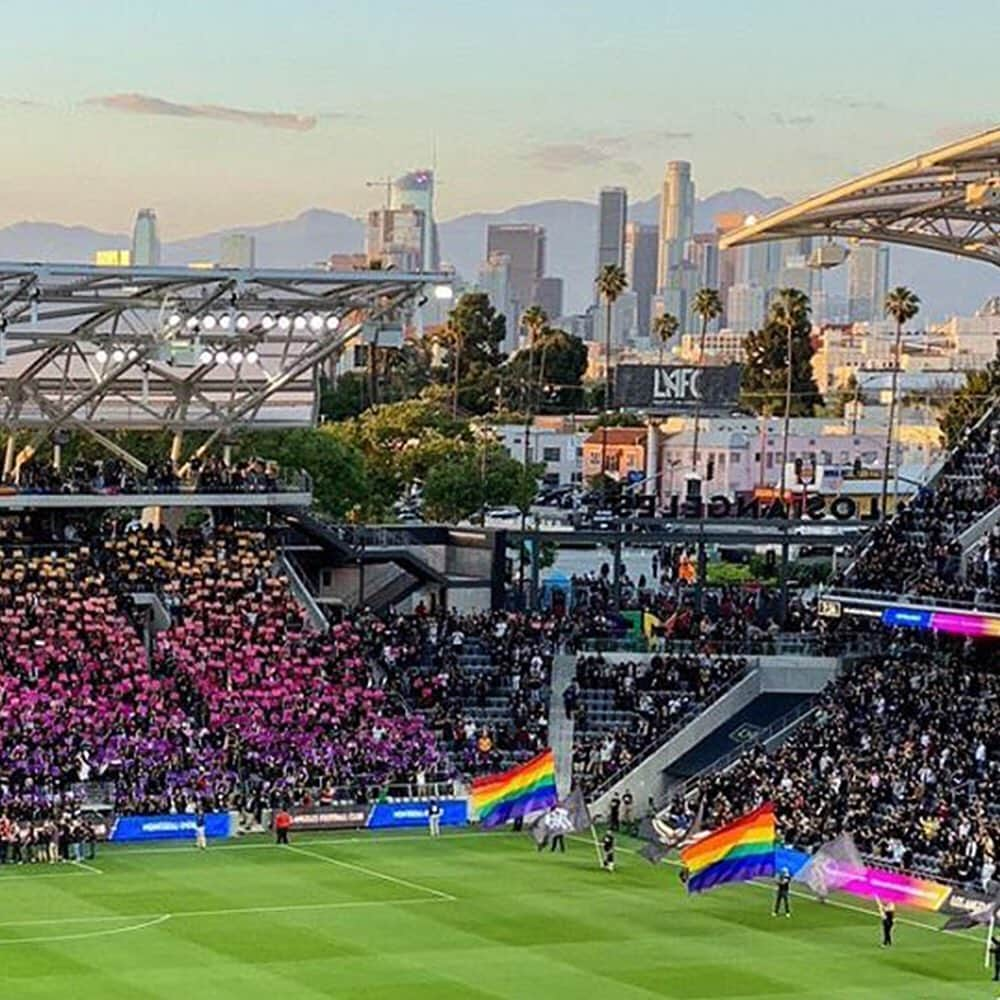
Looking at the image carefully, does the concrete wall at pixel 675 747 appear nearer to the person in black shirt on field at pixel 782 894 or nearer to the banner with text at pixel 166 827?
the banner with text at pixel 166 827

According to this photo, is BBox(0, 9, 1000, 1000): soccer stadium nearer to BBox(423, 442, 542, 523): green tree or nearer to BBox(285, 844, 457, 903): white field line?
BBox(285, 844, 457, 903): white field line

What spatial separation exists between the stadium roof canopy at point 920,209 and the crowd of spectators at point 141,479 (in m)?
16.8

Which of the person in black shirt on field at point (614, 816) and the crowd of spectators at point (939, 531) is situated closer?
the person in black shirt on field at point (614, 816)

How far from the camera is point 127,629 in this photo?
7050 centimetres

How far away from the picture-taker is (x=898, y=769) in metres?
62.2

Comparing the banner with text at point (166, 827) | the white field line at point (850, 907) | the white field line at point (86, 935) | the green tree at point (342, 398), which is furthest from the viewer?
the green tree at point (342, 398)

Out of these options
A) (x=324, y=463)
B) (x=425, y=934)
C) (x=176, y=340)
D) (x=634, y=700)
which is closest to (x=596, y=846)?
(x=634, y=700)

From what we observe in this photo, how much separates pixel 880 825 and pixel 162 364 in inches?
1101

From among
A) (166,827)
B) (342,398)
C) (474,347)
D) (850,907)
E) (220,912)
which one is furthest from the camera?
(474,347)

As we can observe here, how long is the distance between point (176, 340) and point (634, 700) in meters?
15.9

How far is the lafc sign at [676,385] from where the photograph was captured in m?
108

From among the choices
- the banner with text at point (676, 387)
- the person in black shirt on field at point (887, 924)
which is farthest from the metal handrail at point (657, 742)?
the banner with text at point (676, 387)

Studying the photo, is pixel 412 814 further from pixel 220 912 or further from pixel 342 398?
pixel 342 398

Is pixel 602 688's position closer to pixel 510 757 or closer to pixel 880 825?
pixel 510 757
